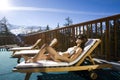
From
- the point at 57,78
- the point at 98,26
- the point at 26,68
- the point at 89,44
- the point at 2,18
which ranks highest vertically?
the point at 2,18

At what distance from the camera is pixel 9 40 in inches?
746

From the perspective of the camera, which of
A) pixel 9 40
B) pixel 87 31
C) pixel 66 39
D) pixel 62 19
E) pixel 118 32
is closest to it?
pixel 118 32

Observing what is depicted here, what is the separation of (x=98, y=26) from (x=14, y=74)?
232cm

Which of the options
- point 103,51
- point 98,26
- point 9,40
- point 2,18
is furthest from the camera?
point 2,18

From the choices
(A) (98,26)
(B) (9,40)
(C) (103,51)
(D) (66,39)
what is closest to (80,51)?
(C) (103,51)

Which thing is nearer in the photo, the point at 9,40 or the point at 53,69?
the point at 53,69

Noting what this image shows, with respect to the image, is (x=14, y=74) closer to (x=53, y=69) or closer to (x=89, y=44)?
(x=53, y=69)

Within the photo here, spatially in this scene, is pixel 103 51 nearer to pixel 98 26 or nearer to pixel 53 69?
pixel 98 26

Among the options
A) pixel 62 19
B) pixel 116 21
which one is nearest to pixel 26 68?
pixel 116 21

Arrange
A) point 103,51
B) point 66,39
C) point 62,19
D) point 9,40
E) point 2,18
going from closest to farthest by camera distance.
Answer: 1. point 103,51
2. point 66,39
3. point 9,40
4. point 2,18
5. point 62,19

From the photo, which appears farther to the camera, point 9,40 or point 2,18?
point 2,18

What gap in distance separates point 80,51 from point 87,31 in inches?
73.8

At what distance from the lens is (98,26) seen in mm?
5918

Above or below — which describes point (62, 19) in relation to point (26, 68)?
above
